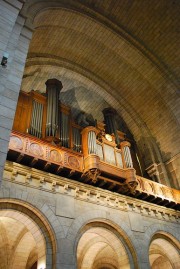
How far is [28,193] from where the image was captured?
816cm

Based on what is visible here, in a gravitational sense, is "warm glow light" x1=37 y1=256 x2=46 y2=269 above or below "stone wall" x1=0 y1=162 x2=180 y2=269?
below

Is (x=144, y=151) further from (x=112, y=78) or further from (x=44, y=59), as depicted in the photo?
(x=44, y=59)

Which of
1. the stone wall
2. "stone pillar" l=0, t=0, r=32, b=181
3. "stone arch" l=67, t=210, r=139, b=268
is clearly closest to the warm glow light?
the stone wall

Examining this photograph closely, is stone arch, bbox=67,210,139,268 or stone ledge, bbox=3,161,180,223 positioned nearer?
stone ledge, bbox=3,161,180,223

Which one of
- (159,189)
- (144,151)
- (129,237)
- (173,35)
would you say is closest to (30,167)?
(129,237)

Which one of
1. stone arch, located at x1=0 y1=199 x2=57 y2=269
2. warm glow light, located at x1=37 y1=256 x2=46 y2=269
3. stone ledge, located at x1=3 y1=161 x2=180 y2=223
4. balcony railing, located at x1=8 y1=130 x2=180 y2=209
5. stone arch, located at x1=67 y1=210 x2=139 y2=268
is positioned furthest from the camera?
stone arch, located at x1=67 y1=210 x2=139 y2=268

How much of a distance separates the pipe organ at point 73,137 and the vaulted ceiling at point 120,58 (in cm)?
260

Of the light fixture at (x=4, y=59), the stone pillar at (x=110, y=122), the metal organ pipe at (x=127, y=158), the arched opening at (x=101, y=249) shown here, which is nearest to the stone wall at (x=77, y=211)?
the arched opening at (x=101, y=249)

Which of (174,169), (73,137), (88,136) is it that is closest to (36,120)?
(73,137)

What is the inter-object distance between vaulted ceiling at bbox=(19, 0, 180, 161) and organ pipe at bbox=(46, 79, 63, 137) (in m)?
1.86

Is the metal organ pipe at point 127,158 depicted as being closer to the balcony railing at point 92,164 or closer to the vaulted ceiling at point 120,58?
the balcony railing at point 92,164

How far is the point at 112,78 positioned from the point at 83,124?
4.21 m

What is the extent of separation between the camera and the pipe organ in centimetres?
995

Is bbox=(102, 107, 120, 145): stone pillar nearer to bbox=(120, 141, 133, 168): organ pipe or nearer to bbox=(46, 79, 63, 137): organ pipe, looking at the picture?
bbox=(120, 141, 133, 168): organ pipe
